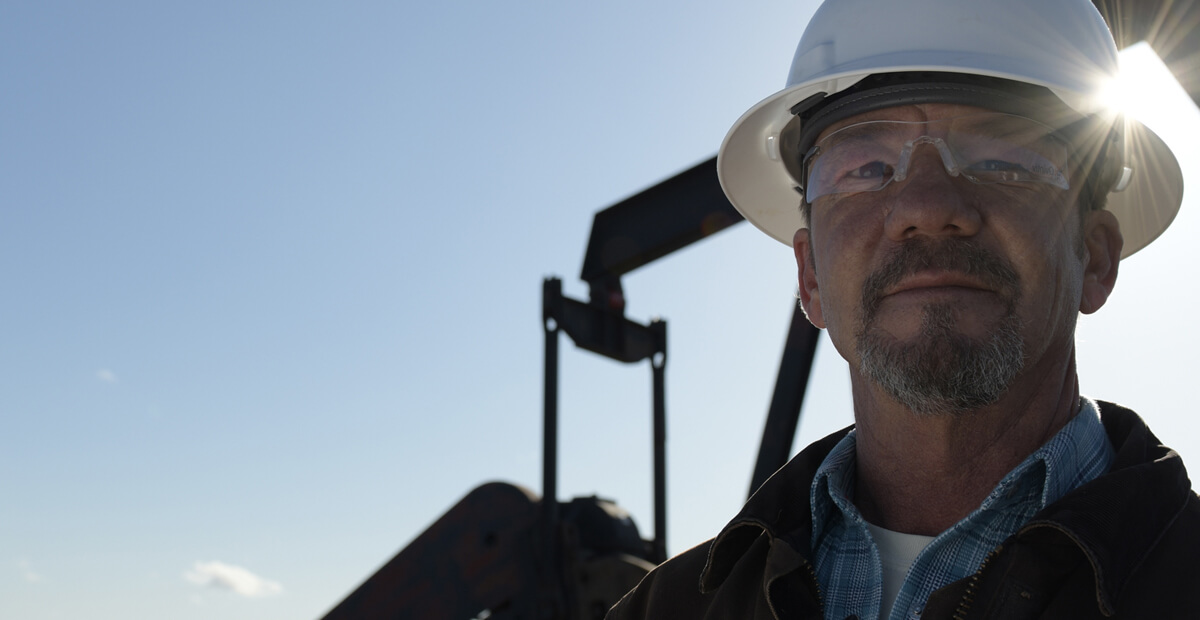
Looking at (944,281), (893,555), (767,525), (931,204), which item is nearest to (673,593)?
(767,525)

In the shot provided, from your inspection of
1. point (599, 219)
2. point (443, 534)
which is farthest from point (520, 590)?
point (599, 219)

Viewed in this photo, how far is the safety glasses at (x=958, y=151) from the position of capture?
6.79 feet

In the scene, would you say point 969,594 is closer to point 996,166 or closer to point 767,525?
point 767,525

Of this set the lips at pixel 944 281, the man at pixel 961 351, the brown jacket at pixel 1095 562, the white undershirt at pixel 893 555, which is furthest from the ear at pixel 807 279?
the brown jacket at pixel 1095 562

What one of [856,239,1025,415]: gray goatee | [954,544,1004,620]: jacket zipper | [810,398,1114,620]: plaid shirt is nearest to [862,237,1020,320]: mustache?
[856,239,1025,415]: gray goatee

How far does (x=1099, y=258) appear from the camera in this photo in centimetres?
222

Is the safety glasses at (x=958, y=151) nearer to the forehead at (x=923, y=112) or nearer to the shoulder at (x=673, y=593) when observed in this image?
the forehead at (x=923, y=112)

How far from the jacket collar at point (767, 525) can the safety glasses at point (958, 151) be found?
2.13 ft

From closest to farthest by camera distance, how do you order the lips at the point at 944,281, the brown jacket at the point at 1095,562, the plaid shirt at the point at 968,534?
the brown jacket at the point at 1095,562 → the plaid shirt at the point at 968,534 → the lips at the point at 944,281

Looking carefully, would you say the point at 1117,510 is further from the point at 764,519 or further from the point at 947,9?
the point at 947,9

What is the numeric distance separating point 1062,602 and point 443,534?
5021 millimetres

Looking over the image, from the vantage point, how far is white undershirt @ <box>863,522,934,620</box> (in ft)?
6.13

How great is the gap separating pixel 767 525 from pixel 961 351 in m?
0.50

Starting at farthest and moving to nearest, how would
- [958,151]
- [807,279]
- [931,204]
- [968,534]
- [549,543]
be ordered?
1. [549,543]
2. [807,279]
3. [958,151]
4. [931,204]
5. [968,534]
